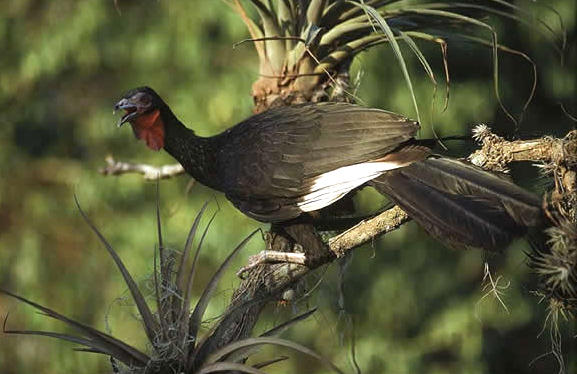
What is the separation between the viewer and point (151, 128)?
3666 millimetres

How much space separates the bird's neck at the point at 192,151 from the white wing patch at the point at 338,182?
0.47 meters

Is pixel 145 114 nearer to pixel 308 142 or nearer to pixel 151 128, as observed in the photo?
pixel 151 128

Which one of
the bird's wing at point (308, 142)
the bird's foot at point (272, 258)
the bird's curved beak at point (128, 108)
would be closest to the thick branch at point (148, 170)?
the bird's curved beak at point (128, 108)

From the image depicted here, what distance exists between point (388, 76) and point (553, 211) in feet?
12.8

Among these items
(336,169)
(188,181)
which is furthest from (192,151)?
(188,181)

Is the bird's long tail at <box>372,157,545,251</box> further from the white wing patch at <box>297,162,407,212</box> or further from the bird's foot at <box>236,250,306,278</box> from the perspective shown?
the bird's foot at <box>236,250,306,278</box>

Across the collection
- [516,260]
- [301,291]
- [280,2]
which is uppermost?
[280,2]

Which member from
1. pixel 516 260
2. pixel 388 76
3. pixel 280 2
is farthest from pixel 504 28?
pixel 280 2

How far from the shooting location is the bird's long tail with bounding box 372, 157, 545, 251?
2.67 m

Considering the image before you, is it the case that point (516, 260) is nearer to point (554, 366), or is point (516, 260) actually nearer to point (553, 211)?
point (554, 366)

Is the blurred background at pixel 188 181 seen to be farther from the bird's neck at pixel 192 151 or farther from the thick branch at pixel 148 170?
the bird's neck at pixel 192 151

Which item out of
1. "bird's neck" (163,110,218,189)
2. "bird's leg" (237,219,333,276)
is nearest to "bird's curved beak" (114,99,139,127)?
"bird's neck" (163,110,218,189)

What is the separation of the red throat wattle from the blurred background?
2.68m

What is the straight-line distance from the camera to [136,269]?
654 centimetres
